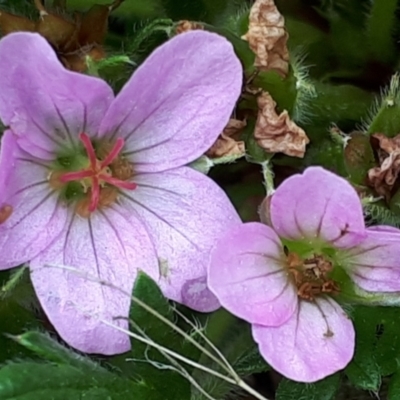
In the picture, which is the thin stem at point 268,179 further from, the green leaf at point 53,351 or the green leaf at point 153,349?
the green leaf at point 53,351

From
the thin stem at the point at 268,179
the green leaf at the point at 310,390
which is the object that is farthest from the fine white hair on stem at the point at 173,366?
the thin stem at the point at 268,179

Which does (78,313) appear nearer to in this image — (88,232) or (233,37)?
(88,232)

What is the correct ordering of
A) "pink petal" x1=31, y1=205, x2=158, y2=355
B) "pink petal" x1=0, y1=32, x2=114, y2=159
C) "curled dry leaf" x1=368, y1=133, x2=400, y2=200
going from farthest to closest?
"curled dry leaf" x1=368, y1=133, x2=400, y2=200 → "pink petal" x1=31, y1=205, x2=158, y2=355 → "pink petal" x1=0, y1=32, x2=114, y2=159

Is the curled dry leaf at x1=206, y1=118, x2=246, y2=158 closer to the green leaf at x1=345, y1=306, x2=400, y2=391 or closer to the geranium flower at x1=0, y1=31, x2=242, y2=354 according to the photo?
the geranium flower at x1=0, y1=31, x2=242, y2=354

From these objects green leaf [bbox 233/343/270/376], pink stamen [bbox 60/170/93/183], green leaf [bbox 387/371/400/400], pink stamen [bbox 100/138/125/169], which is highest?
pink stamen [bbox 100/138/125/169]

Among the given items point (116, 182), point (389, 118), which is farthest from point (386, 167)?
point (116, 182)

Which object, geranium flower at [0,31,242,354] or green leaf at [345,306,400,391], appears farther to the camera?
green leaf at [345,306,400,391]

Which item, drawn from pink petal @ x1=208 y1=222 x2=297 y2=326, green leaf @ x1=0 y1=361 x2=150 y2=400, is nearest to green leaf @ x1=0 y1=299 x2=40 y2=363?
green leaf @ x1=0 y1=361 x2=150 y2=400
